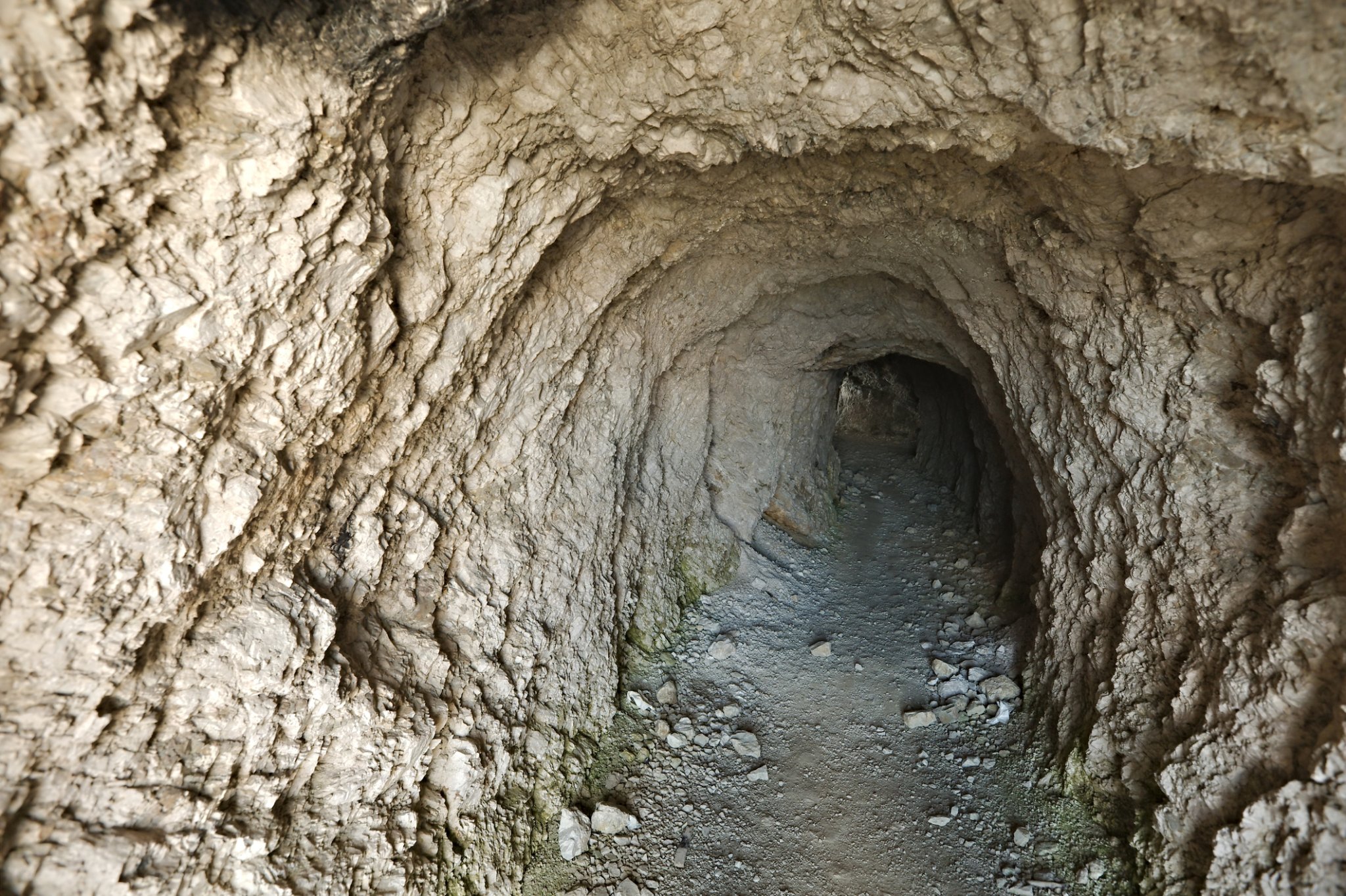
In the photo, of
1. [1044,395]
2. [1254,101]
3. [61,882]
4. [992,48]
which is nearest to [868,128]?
[992,48]

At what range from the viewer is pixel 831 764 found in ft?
17.7

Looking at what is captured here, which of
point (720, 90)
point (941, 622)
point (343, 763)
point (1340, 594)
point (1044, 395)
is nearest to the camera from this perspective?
point (1340, 594)

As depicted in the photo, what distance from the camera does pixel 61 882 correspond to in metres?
2.34

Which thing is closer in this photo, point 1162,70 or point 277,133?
point 277,133

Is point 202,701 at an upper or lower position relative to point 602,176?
lower

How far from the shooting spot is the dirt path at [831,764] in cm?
446

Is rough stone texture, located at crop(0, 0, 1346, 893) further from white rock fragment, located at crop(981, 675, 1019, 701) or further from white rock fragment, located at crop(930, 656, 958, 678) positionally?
white rock fragment, located at crop(930, 656, 958, 678)

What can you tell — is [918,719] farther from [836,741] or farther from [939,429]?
[939,429]

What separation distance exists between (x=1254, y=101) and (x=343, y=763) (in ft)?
15.6

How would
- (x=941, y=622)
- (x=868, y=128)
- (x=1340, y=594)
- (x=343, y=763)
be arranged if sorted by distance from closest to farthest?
(x=1340, y=594) < (x=343, y=763) < (x=868, y=128) < (x=941, y=622)

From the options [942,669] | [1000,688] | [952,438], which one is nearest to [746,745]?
[942,669]

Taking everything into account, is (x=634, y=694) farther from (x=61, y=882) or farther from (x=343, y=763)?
(x=61, y=882)

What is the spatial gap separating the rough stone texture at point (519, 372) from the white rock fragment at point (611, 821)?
381mm

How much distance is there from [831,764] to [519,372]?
3.70 meters
